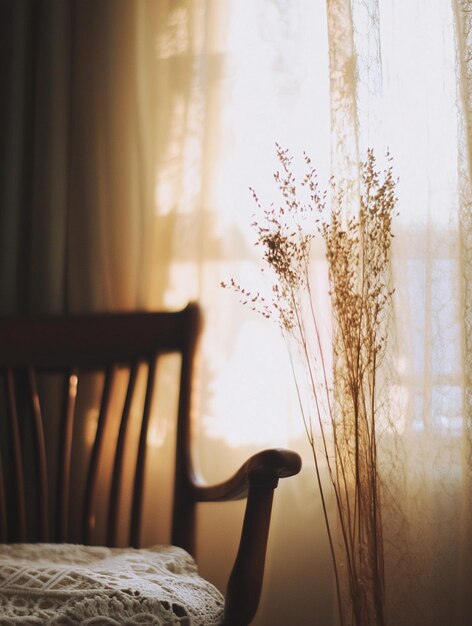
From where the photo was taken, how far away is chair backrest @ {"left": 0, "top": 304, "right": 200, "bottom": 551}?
1.25 metres

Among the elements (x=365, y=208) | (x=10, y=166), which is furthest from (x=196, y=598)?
(x=10, y=166)

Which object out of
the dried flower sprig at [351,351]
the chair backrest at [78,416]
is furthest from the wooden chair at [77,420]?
the dried flower sprig at [351,351]

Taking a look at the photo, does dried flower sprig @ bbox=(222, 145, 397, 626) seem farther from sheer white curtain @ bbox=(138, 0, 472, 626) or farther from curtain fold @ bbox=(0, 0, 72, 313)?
curtain fold @ bbox=(0, 0, 72, 313)

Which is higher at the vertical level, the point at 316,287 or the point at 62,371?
the point at 316,287

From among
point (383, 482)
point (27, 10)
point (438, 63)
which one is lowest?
point (383, 482)

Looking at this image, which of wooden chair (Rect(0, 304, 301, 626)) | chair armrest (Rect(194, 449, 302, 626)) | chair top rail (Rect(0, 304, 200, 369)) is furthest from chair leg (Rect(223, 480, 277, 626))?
chair top rail (Rect(0, 304, 200, 369))

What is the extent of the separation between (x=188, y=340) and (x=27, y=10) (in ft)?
2.70

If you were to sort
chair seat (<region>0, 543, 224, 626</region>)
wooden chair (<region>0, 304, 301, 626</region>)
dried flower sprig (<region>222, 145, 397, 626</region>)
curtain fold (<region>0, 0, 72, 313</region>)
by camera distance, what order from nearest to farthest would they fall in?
chair seat (<region>0, 543, 224, 626</region>) < dried flower sprig (<region>222, 145, 397, 626</region>) < wooden chair (<region>0, 304, 301, 626</region>) < curtain fold (<region>0, 0, 72, 313</region>)

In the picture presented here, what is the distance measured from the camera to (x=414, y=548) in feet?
3.93

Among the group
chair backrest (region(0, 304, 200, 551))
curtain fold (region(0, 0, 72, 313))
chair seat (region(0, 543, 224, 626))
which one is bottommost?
chair seat (region(0, 543, 224, 626))

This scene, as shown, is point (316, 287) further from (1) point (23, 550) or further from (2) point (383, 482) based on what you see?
(1) point (23, 550)

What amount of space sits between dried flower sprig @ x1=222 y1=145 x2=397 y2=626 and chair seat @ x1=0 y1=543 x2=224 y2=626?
13.0 inches

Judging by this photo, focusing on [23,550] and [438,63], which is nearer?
[23,550]

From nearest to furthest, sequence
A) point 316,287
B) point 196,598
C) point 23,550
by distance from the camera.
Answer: point 196,598 < point 23,550 < point 316,287
